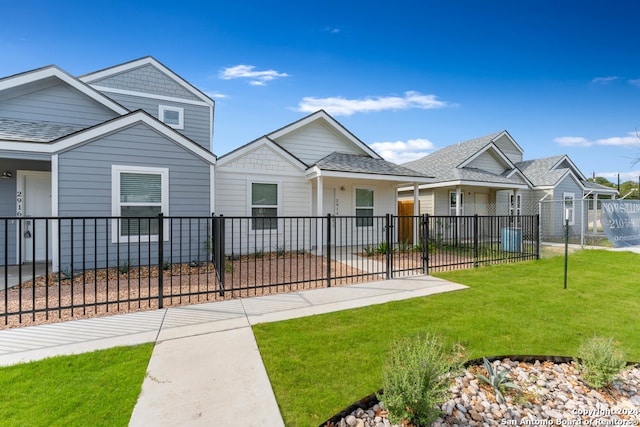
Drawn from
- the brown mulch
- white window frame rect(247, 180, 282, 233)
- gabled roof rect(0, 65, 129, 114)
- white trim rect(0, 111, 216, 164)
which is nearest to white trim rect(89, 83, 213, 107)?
gabled roof rect(0, 65, 129, 114)

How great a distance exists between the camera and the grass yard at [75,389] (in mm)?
2131

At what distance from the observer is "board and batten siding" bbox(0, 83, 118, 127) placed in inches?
306

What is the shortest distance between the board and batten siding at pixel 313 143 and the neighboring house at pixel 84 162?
4.20 meters

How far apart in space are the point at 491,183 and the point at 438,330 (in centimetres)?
1192

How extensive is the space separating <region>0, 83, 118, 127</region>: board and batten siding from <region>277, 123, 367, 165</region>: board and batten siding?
19.6ft

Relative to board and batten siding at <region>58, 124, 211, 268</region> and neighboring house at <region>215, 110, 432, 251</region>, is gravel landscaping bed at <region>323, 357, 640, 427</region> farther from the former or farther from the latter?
board and batten siding at <region>58, 124, 211, 268</region>

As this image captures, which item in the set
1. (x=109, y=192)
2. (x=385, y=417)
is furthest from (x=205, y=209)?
(x=385, y=417)

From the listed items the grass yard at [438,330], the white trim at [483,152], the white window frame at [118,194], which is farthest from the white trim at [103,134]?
the white trim at [483,152]

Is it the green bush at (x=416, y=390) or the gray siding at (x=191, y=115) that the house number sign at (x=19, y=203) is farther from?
the green bush at (x=416, y=390)

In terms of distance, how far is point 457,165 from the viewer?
14555 mm

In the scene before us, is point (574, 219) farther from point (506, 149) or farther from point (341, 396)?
point (341, 396)

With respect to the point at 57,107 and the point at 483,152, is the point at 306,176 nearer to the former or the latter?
the point at 57,107

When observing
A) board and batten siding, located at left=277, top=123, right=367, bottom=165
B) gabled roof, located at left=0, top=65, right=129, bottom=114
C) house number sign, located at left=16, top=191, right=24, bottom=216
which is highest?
gabled roof, located at left=0, top=65, right=129, bottom=114

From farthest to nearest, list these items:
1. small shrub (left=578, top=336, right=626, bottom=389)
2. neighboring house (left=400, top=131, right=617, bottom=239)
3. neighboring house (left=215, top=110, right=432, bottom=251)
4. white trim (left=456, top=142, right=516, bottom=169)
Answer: white trim (left=456, top=142, right=516, bottom=169), neighboring house (left=400, top=131, right=617, bottom=239), neighboring house (left=215, top=110, right=432, bottom=251), small shrub (left=578, top=336, right=626, bottom=389)
